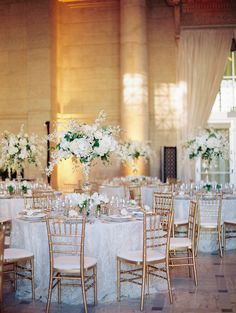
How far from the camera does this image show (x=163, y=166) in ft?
47.1

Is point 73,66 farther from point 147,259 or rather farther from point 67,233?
point 147,259

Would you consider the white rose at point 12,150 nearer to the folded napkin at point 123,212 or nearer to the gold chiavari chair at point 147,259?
the folded napkin at point 123,212

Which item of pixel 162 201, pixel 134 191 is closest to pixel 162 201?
pixel 162 201

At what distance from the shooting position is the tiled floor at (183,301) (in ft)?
16.3

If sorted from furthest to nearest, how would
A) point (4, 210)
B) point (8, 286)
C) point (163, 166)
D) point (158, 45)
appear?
point (158, 45) → point (163, 166) → point (4, 210) → point (8, 286)

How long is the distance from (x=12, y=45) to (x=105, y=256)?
36.6 ft

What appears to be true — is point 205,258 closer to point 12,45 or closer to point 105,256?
point 105,256

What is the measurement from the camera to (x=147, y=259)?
509 cm

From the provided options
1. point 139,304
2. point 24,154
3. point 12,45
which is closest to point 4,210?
point 24,154

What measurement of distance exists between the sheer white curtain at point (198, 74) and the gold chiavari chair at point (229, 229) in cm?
647

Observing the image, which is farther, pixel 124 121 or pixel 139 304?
pixel 124 121

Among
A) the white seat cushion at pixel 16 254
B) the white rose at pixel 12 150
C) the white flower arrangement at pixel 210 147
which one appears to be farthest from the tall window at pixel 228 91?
the white seat cushion at pixel 16 254

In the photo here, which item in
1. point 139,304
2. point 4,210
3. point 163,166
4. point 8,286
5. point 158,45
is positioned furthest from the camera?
point 158,45

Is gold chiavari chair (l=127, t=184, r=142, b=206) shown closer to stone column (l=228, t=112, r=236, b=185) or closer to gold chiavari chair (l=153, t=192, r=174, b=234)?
gold chiavari chair (l=153, t=192, r=174, b=234)
